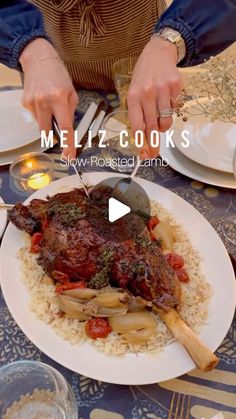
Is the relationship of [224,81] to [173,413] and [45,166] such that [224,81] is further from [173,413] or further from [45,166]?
[173,413]

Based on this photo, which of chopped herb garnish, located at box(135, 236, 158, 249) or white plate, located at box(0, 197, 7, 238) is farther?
white plate, located at box(0, 197, 7, 238)

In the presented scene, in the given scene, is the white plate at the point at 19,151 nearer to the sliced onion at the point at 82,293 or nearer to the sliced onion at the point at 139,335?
the sliced onion at the point at 82,293

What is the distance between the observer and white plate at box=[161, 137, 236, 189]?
147 cm

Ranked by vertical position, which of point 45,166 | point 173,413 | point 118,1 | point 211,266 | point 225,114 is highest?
point 118,1

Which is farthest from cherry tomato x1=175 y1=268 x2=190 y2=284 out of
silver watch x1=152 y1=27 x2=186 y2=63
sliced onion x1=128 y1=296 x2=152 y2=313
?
silver watch x1=152 y1=27 x2=186 y2=63

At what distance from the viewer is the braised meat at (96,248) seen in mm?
1120

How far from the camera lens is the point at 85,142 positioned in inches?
64.3

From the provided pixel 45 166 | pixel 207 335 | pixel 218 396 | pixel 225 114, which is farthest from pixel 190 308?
pixel 45 166

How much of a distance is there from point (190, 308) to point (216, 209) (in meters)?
0.41

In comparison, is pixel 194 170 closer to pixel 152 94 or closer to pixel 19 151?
pixel 152 94

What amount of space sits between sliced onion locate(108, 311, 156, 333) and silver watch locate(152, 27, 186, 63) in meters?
0.77

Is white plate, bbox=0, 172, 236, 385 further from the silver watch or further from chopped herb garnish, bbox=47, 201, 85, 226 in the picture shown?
the silver watch

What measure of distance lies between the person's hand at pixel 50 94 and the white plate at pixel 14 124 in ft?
0.90

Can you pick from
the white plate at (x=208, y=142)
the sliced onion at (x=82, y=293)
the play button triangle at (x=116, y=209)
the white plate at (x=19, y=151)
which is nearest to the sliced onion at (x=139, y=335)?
the sliced onion at (x=82, y=293)
